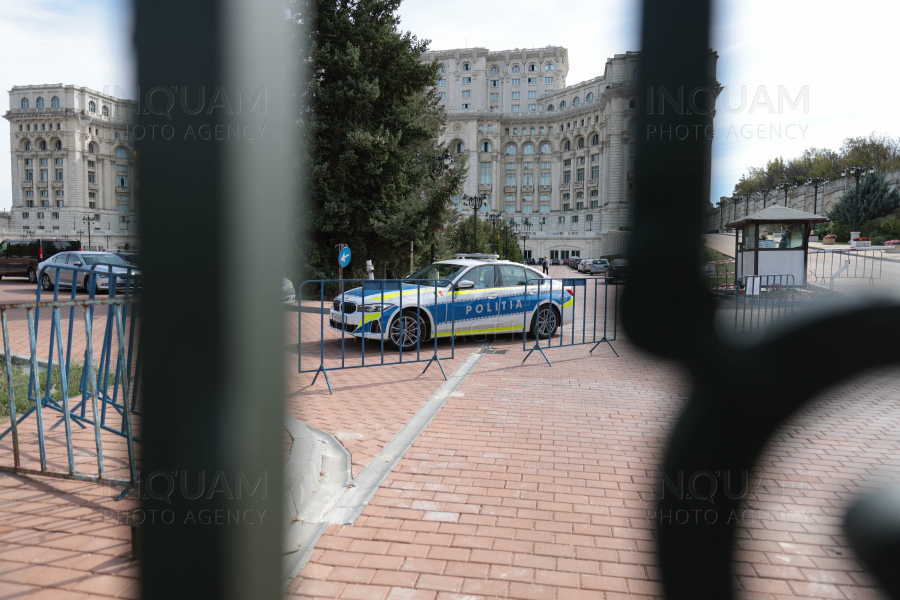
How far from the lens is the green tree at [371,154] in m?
19.1

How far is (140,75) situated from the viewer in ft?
1.75

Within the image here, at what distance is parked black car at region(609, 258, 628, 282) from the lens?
0.43m

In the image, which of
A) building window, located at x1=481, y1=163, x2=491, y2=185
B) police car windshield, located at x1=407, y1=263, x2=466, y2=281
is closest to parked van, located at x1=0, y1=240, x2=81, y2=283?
police car windshield, located at x1=407, y1=263, x2=466, y2=281

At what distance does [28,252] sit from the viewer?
82.4ft

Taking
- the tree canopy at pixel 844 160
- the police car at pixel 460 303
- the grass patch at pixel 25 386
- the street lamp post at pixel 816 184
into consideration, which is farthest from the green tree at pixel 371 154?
the tree canopy at pixel 844 160

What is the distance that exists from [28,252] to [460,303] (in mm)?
23499

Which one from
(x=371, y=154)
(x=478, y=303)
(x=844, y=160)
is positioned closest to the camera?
(x=844, y=160)

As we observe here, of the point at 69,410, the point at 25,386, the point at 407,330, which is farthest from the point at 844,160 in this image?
the point at 407,330

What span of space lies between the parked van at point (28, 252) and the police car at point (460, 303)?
20098mm

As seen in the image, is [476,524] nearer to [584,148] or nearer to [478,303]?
[584,148]

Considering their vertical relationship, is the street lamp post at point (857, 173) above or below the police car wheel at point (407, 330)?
above

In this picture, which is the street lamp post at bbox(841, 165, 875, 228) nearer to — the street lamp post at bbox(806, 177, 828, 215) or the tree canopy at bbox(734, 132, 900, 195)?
the tree canopy at bbox(734, 132, 900, 195)

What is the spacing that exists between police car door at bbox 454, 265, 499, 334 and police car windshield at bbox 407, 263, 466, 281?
0.23m

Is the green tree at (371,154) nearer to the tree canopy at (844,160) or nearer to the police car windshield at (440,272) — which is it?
the police car windshield at (440,272)
